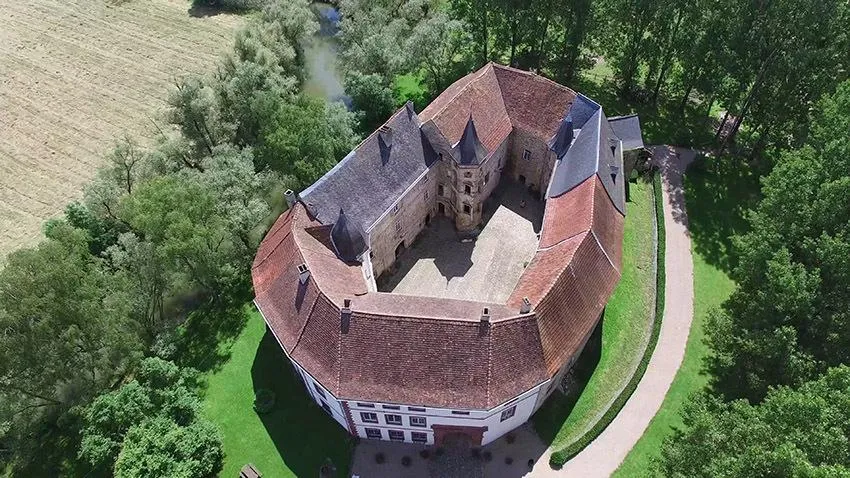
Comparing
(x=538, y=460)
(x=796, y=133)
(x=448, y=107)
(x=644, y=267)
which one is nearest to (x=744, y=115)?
(x=796, y=133)

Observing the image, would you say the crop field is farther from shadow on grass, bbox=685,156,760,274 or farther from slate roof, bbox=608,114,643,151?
shadow on grass, bbox=685,156,760,274

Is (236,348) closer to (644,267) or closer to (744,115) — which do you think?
(644,267)

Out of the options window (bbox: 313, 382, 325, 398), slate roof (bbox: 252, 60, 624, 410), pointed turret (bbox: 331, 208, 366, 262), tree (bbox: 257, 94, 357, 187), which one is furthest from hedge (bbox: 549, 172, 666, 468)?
tree (bbox: 257, 94, 357, 187)

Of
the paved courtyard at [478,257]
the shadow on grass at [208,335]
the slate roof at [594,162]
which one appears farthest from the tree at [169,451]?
the slate roof at [594,162]

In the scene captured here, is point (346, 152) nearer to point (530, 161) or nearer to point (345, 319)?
point (530, 161)

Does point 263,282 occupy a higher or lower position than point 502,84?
lower

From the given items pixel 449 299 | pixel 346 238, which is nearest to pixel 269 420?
pixel 346 238
